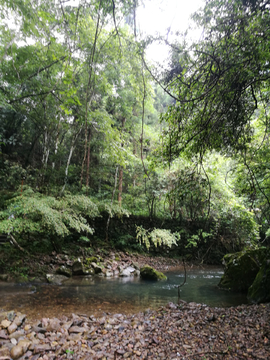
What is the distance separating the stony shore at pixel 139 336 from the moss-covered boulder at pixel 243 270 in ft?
8.70

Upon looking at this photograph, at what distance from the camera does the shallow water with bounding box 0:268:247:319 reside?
16.6 feet

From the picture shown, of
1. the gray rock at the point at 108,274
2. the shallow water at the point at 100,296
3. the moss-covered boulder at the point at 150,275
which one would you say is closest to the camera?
the shallow water at the point at 100,296

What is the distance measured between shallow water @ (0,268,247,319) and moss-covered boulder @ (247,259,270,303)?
51cm

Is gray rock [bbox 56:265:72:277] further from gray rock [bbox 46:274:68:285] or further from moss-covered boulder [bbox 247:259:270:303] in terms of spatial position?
moss-covered boulder [bbox 247:259:270:303]

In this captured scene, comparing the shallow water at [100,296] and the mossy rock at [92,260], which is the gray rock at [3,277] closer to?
the shallow water at [100,296]

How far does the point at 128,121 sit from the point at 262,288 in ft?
37.0

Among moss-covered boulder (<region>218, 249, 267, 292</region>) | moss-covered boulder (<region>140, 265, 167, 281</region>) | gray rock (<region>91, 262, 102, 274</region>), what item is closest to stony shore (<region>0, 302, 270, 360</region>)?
moss-covered boulder (<region>218, 249, 267, 292</region>)

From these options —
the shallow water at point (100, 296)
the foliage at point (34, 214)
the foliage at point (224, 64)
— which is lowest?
the shallow water at point (100, 296)

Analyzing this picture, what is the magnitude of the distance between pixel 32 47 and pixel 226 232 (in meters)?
16.3

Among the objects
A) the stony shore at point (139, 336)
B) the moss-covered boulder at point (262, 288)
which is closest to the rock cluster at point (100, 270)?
the stony shore at point (139, 336)

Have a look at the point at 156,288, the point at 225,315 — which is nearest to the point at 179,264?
the point at 156,288

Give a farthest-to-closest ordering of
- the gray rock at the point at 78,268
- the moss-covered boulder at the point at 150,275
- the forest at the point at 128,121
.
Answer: the moss-covered boulder at the point at 150,275, the gray rock at the point at 78,268, the forest at the point at 128,121

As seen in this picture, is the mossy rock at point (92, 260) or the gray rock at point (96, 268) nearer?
the gray rock at point (96, 268)

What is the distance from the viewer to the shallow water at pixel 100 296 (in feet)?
16.6
